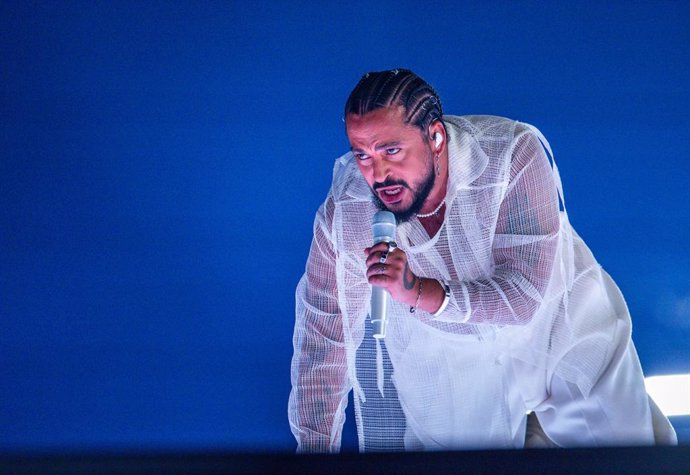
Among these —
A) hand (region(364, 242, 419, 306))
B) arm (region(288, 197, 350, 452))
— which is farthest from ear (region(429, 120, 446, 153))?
hand (region(364, 242, 419, 306))

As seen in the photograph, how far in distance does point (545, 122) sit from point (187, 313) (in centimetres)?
124

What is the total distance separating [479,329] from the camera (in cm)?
172

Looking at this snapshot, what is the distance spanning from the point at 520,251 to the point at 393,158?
1.06ft

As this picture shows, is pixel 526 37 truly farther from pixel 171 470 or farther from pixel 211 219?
pixel 171 470

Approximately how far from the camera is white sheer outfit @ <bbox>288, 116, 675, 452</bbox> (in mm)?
1608

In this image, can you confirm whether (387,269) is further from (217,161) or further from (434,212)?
(217,161)

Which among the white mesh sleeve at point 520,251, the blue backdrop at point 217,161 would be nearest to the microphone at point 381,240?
the white mesh sleeve at point 520,251

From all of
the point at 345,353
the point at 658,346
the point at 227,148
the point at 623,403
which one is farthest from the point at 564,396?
the point at 227,148

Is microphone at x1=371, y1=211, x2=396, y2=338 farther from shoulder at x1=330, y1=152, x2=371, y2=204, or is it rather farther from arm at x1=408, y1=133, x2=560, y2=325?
shoulder at x1=330, y1=152, x2=371, y2=204

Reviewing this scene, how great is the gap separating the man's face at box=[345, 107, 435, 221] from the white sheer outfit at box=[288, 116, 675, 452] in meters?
0.05

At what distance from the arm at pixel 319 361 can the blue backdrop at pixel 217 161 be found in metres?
0.63

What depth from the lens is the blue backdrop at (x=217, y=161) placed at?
236cm

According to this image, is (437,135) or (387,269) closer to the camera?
(387,269)

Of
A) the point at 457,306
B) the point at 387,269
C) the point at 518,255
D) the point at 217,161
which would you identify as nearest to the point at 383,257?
the point at 387,269
